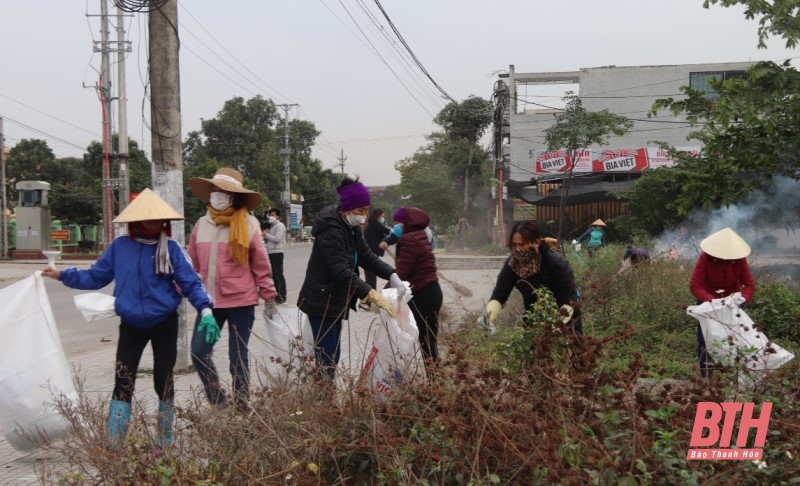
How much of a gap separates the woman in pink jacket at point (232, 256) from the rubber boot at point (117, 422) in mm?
738

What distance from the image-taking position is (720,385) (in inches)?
119

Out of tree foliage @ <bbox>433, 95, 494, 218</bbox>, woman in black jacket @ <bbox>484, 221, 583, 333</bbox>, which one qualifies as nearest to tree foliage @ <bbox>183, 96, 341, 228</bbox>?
tree foliage @ <bbox>433, 95, 494, 218</bbox>

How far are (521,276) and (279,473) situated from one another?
2807mm

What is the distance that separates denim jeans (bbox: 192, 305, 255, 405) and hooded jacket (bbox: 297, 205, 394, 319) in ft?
1.42

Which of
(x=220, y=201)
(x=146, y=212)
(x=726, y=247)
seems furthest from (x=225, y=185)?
(x=726, y=247)

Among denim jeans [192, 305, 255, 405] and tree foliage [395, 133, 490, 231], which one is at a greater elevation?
tree foliage [395, 133, 490, 231]

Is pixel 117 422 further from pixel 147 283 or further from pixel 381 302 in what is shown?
pixel 381 302

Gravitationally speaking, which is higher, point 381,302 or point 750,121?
point 750,121

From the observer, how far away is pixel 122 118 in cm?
2391

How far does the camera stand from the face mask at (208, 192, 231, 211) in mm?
5113

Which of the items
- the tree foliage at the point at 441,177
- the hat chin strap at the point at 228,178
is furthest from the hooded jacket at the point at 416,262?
the tree foliage at the point at 441,177

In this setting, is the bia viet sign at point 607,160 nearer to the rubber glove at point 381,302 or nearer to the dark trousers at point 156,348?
the rubber glove at point 381,302

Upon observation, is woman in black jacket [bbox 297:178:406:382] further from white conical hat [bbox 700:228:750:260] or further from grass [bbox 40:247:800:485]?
white conical hat [bbox 700:228:750:260]

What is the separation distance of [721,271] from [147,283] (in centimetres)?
410
